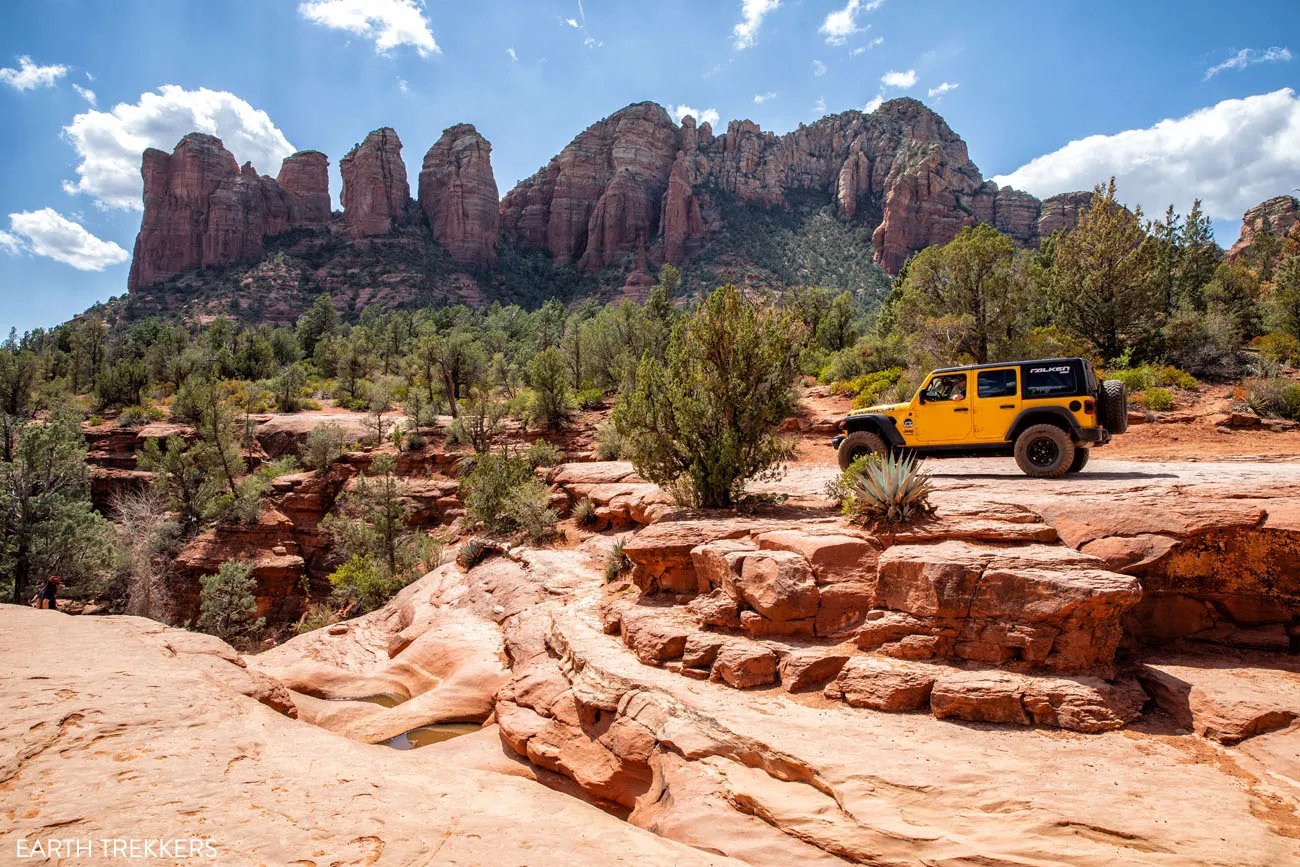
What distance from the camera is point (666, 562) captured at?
26.1ft

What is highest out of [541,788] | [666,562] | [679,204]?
[679,204]

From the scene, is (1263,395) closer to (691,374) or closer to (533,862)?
(691,374)

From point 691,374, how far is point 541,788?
689cm

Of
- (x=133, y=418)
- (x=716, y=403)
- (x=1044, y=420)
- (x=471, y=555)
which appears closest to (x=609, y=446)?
(x=471, y=555)

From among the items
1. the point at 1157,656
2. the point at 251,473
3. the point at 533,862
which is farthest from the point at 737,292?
the point at 251,473

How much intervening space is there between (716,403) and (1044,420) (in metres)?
5.72

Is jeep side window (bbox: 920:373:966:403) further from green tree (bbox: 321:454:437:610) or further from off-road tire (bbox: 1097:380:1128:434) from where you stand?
green tree (bbox: 321:454:437:610)

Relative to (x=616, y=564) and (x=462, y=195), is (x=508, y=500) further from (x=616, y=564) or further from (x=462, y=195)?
(x=462, y=195)

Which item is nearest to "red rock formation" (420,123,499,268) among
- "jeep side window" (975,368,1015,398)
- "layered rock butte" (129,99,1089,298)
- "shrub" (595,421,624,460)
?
"layered rock butte" (129,99,1089,298)

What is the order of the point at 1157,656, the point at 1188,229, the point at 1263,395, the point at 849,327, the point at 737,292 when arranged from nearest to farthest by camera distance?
the point at 1157,656 < the point at 737,292 < the point at 1263,395 < the point at 1188,229 < the point at 849,327

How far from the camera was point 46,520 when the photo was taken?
1831 cm

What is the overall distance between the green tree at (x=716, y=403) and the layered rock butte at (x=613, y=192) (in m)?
82.0

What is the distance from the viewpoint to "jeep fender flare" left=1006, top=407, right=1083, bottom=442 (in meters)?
9.46

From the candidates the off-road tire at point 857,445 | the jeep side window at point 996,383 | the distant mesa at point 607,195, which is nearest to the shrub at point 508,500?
the off-road tire at point 857,445
